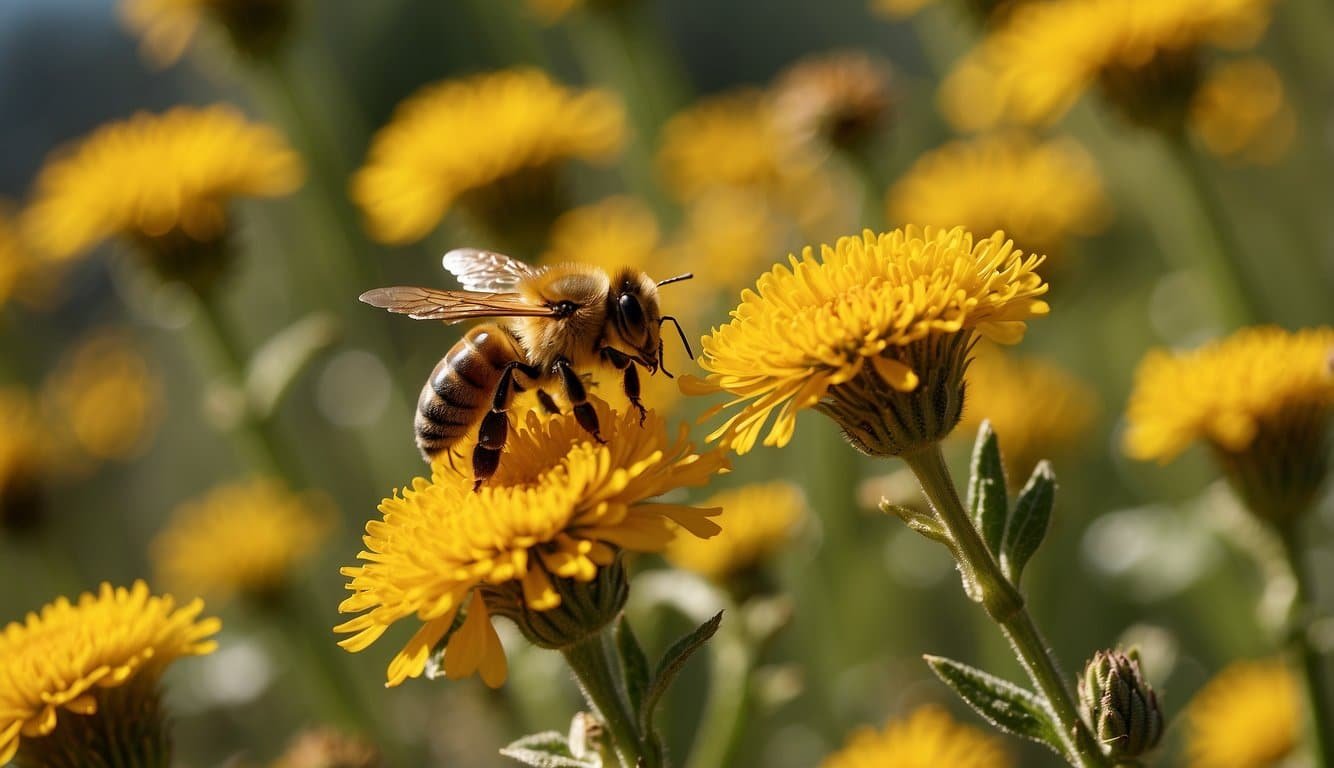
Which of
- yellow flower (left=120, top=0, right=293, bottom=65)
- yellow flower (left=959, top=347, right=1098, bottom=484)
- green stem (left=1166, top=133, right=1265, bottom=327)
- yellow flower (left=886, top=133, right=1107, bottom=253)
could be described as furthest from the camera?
yellow flower (left=120, top=0, right=293, bottom=65)

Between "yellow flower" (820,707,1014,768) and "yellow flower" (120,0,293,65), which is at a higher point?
"yellow flower" (120,0,293,65)

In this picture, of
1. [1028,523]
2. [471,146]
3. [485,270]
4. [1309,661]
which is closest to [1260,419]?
[1309,661]

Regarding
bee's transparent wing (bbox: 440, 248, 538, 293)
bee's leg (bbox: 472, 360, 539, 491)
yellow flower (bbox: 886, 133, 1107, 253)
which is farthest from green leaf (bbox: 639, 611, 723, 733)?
yellow flower (bbox: 886, 133, 1107, 253)

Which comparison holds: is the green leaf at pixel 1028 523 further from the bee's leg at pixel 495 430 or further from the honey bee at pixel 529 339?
the bee's leg at pixel 495 430

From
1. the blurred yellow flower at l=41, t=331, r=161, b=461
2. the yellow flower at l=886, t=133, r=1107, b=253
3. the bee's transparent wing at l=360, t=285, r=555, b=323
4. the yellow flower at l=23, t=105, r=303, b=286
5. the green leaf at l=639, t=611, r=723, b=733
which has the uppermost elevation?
the yellow flower at l=23, t=105, r=303, b=286

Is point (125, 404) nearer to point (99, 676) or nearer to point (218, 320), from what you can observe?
point (218, 320)

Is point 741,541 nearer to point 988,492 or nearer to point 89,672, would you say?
point 988,492

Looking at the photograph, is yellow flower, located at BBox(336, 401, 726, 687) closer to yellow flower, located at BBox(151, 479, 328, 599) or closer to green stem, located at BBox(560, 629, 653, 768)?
green stem, located at BBox(560, 629, 653, 768)
